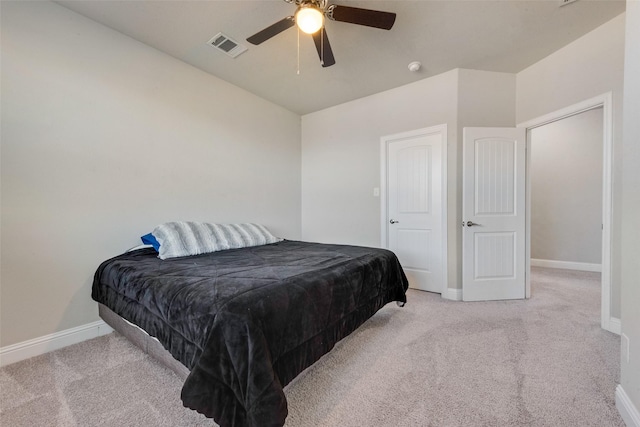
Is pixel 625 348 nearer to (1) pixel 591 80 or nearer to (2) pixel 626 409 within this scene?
(2) pixel 626 409

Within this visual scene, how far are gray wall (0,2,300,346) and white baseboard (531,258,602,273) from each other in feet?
17.7

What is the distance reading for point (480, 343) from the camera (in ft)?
6.46

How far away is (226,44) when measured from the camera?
2.49 meters

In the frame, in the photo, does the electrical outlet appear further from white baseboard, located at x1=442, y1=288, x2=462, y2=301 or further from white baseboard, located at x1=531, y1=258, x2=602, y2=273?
white baseboard, located at x1=531, y1=258, x2=602, y2=273

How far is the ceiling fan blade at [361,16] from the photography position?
172 centimetres

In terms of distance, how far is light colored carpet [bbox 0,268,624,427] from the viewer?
127 cm

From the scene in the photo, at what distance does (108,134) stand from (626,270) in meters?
3.58

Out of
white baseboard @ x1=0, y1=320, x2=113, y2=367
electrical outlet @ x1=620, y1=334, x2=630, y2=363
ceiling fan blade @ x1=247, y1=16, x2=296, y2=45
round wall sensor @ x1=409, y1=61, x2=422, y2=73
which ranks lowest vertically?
white baseboard @ x1=0, y1=320, x2=113, y2=367

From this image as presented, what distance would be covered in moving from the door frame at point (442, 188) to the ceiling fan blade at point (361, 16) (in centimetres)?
159

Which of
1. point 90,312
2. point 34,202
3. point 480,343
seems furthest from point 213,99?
point 480,343

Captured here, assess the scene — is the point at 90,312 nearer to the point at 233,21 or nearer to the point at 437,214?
the point at 233,21

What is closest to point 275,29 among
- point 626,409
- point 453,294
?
point 626,409

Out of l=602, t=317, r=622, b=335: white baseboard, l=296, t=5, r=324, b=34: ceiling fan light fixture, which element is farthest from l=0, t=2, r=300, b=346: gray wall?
l=602, t=317, r=622, b=335: white baseboard

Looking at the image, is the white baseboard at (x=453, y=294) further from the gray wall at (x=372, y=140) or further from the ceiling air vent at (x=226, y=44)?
the ceiling air vent at (x=226, y=44)
